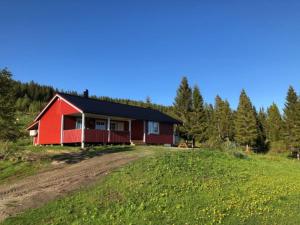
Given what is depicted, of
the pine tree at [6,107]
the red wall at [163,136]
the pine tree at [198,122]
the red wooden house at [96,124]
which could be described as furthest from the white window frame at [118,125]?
the pine tree at [198,122]

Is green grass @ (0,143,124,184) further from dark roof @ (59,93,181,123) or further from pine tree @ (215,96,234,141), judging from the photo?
pine tree @ (215,96,234,141)

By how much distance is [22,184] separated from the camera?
15.8m

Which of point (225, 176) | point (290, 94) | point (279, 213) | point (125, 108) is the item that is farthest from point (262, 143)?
point (279, 213)

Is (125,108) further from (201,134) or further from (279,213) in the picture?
(279,213)

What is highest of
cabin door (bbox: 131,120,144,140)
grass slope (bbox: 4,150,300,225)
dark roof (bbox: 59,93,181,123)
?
dark roof (bbox: 59,93,181,123)

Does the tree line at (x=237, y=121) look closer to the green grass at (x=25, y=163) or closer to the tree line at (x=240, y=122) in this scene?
the tree line at (x=240, y=122)

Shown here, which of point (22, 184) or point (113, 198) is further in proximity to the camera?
point (22, 184)

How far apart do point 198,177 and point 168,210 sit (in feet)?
16.6

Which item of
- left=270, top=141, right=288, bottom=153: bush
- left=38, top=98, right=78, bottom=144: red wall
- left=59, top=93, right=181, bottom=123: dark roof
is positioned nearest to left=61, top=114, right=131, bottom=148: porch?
left=59, top=93, right=181, bottom=123: dark roof

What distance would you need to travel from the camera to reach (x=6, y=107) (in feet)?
69.1

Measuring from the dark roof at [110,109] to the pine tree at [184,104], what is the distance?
20510mm

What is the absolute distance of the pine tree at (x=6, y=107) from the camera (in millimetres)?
21091

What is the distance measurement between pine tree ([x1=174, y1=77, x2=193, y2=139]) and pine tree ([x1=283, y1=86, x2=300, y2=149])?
60.4 feet

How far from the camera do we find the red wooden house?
33.2 meters
